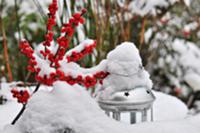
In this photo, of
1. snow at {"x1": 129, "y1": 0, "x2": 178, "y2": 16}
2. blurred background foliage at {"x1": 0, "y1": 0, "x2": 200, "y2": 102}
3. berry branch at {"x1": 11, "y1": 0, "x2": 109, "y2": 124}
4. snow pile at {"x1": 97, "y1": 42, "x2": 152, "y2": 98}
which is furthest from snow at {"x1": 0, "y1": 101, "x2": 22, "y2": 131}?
snow at {"x1": 129, "y1": 0, "x2": 178, "y2": 16}

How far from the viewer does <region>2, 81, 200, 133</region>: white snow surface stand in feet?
2.10

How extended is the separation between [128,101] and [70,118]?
0.24 metres

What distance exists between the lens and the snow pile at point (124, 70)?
0.82m

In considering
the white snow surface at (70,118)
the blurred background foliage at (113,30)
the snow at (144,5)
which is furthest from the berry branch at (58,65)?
the snow at (144,5)

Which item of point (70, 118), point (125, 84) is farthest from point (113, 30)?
point (70, 118)

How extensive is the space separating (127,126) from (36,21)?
2352 mm

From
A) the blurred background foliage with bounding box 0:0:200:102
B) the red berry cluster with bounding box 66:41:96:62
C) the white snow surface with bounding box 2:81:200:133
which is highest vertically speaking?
the red berry cluster with bounding box 66:41:96:62

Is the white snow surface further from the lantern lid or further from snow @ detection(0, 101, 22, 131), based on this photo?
snow @ detection(0, 101, 22, 131)

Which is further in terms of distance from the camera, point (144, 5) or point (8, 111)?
point (144, 5)

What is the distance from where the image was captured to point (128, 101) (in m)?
0.85

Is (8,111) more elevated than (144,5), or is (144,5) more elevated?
(144,5)

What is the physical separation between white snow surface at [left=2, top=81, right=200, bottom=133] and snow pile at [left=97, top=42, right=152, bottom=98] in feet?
0.52

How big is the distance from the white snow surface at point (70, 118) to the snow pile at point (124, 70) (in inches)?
6.2

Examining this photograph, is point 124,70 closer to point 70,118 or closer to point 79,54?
point 79,54
